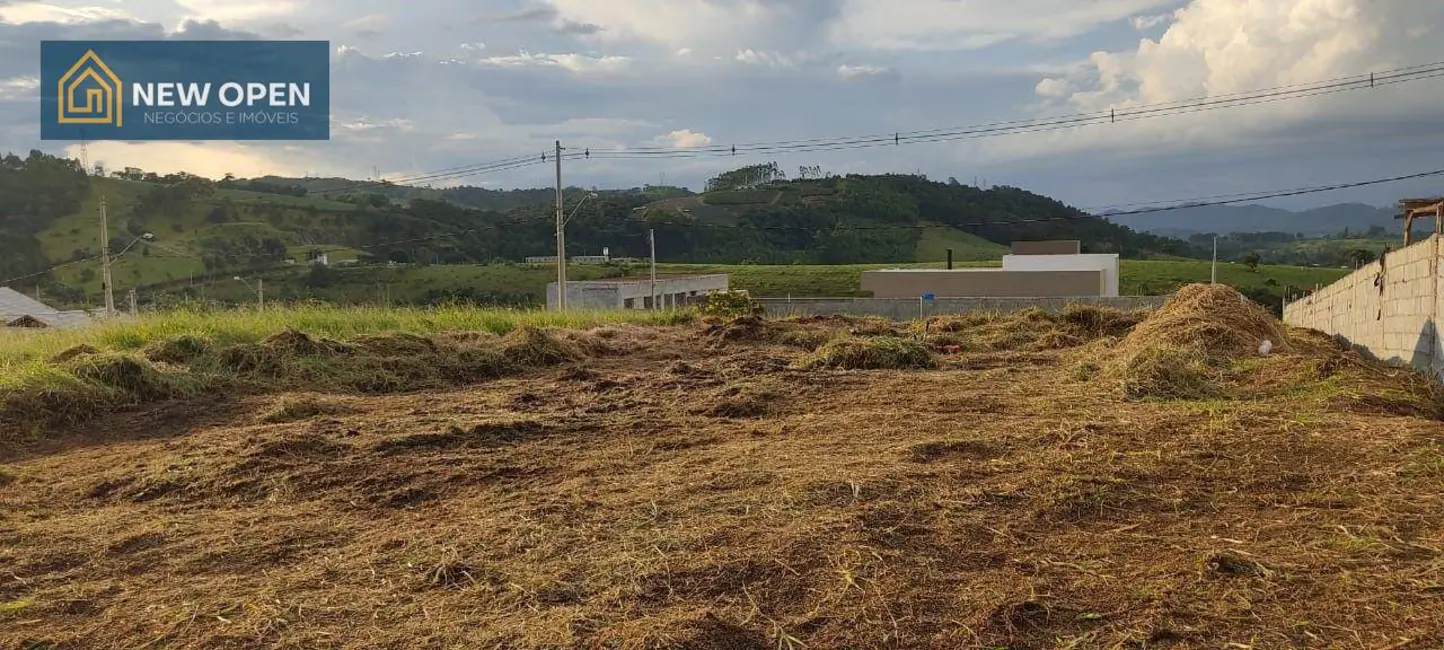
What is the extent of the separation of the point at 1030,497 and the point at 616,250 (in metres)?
63.4

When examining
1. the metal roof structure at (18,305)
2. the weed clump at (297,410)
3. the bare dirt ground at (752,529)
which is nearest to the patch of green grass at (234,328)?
the weed clump at (297,410)

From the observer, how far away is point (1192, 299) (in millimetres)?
10070

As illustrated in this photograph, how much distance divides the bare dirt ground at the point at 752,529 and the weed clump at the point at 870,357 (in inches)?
104

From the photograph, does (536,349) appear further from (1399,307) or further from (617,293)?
(617,293)

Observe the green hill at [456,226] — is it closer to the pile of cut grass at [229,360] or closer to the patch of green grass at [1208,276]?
the patch of green grass at [1208,276]

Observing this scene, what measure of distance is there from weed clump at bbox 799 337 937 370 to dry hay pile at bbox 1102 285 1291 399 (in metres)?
1.94

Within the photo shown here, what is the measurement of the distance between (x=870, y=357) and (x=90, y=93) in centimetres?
2020

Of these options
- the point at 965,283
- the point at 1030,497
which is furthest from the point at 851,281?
the point at 1030,497

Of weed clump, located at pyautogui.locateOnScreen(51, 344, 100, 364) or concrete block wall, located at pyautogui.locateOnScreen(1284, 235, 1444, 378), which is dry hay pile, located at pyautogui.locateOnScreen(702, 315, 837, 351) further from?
weed clump, located at pyautogui.locateOnScreen(51, 344, 100, 364)

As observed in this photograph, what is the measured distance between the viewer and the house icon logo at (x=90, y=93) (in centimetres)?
1919

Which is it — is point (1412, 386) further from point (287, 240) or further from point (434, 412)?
point (287, 240)

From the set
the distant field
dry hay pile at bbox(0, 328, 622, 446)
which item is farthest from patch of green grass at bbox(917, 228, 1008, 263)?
dry hay pile at bbox(0, 328, 622, 446)

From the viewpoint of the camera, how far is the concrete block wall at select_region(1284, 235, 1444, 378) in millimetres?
6656

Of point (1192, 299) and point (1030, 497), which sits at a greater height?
point (1192, 299)
